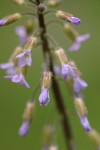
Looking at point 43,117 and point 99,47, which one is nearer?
point 43,117

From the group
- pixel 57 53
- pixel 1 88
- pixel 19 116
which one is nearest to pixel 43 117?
pixel 19 116

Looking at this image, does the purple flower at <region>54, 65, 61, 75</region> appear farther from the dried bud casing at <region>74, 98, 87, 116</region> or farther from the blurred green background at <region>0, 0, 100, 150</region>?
the blurred green background at <region>0, 0, 100, 150</region>

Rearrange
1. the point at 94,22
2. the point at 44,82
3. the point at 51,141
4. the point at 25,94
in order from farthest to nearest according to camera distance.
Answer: the point at 94,22 < the point at 25,94 < the point at 51,141 < the point at 44,82

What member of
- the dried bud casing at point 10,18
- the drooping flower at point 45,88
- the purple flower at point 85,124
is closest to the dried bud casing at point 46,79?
the drooping flower at point 45,88

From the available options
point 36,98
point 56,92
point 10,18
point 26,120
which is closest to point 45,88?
point 56,92

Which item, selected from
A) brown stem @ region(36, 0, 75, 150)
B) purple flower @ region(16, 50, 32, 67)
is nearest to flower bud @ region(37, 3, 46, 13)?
brown stem @ region(36, 0, 75, 150)

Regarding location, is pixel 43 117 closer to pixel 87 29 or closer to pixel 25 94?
pixel 25 94

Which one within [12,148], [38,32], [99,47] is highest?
[38,32]

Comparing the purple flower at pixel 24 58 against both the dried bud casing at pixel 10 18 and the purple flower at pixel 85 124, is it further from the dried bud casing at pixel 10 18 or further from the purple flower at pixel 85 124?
the purple flower at pixel 85 124
